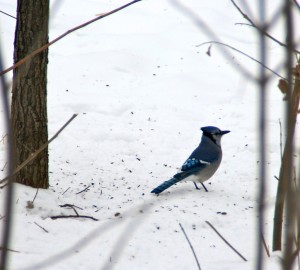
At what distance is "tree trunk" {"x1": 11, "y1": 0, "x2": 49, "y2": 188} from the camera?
4.48 metres

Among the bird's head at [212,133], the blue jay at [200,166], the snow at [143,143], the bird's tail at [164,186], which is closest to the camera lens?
the snow at [143,143]

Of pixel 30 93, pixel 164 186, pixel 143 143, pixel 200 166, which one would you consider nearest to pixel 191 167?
pixel 200 166

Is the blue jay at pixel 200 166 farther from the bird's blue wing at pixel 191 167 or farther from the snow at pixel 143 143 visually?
the snow at pixel 143 143

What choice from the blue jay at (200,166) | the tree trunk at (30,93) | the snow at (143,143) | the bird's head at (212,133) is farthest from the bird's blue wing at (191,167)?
the tree trunk at (30,93)

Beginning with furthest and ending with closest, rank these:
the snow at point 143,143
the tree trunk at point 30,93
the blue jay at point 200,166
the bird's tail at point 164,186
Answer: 1. the blue jay at point 200,166
2. the bird's tail at point 164,186
3. the tree trunk at point 30,93
4. the snow at point 143,143

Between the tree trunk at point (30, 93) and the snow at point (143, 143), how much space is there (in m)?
0.28

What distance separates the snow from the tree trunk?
28 centimetres

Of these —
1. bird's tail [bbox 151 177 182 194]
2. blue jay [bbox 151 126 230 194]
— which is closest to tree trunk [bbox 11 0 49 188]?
bird's tail [bbox 151 177 182 194]

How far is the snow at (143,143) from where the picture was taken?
405 cm

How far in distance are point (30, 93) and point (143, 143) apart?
86.6 inches

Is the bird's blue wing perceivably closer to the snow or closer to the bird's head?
the snow

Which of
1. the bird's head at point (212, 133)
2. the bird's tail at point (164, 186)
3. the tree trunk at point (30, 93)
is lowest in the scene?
the bird's tail at point (164, 186)

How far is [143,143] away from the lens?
6.57 m

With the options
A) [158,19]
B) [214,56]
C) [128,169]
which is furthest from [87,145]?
[158,19]
